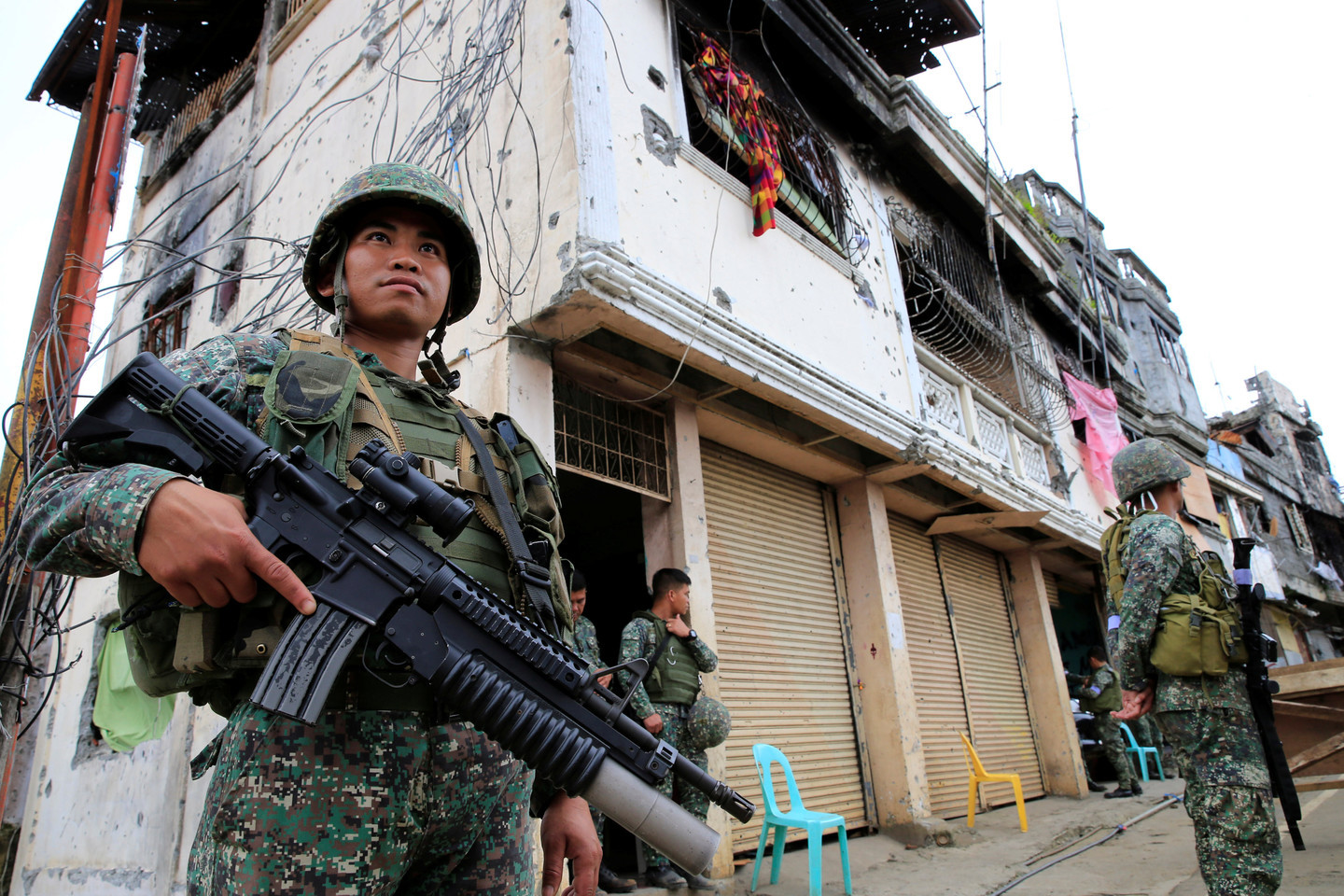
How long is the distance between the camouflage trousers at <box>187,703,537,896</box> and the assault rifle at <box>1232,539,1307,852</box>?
3.07 meters

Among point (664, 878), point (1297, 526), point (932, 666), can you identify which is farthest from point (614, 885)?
point (1297, 526)

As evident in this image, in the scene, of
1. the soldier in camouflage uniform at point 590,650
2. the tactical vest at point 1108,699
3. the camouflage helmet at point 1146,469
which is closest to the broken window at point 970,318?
the tactical vest at point 1108,699

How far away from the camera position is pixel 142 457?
1.28 m

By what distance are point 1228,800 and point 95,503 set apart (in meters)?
3.61

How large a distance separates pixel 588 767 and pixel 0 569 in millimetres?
2900

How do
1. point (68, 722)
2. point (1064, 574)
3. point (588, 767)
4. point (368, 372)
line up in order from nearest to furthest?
point (588, 767) < point (368, 372) < point (68, 722) < point (1064, 574)

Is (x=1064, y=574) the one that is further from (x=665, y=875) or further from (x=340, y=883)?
(x=340, y=883)

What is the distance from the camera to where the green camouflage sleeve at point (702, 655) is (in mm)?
4027

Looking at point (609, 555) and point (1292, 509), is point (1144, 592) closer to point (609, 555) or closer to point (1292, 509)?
point (609, 555)

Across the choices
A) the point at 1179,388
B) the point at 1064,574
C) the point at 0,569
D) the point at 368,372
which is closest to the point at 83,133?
the point at 0,569

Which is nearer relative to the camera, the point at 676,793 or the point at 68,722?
the point at 676,793

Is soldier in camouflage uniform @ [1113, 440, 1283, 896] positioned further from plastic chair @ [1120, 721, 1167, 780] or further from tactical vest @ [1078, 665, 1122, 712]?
plastic chair @ [1120, 721, 1167, 780]

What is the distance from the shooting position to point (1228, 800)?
114 inches

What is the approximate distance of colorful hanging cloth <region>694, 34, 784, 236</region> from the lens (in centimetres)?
510
